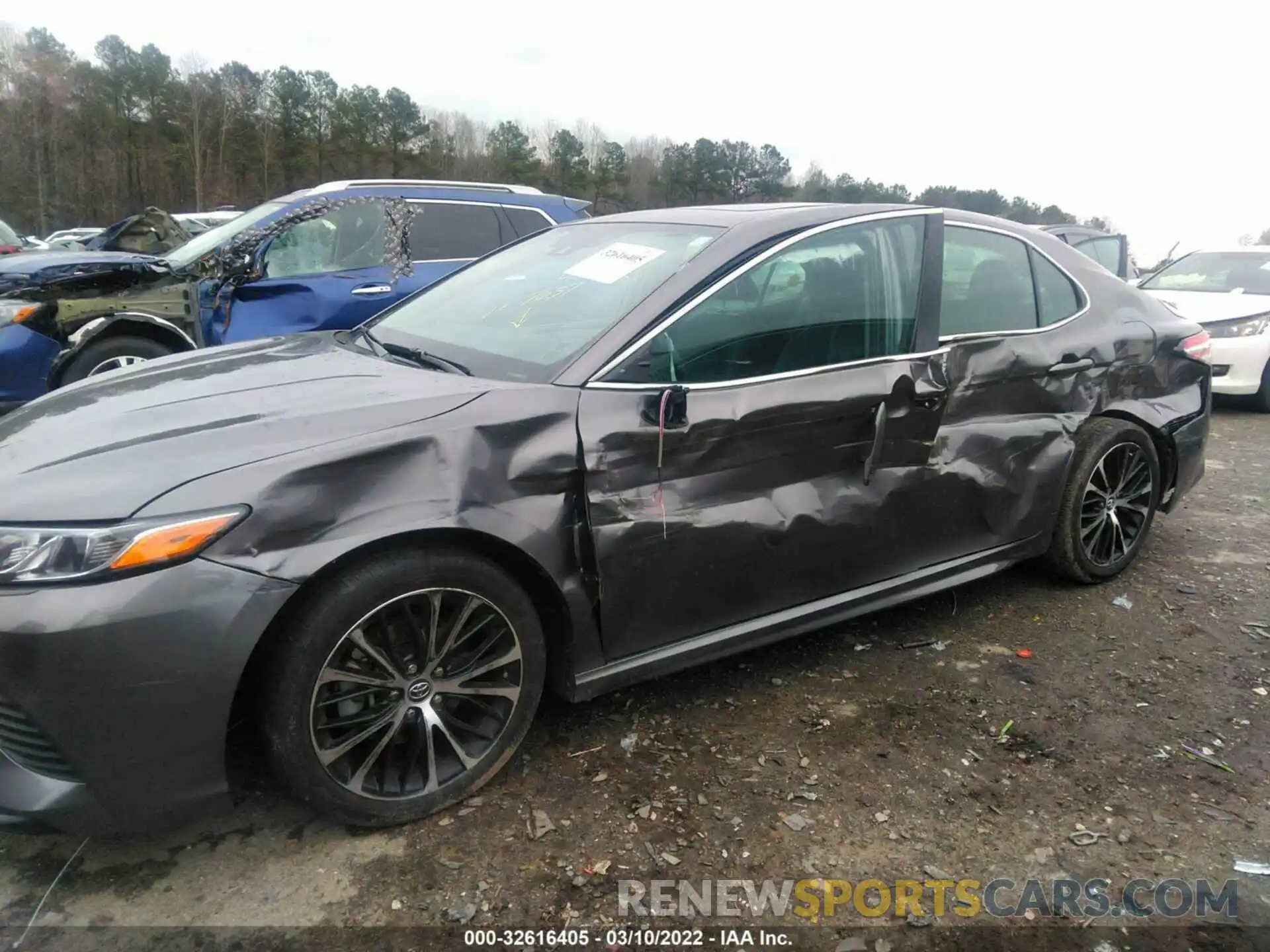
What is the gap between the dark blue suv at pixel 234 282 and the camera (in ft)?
18.9

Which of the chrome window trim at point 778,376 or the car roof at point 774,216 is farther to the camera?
the car roof at point 774,216

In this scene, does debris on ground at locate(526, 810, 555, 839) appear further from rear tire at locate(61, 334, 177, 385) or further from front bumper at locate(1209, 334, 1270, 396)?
front bumper at locate(1209, 334, 1270, 396)

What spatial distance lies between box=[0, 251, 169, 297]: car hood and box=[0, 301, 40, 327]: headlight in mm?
141

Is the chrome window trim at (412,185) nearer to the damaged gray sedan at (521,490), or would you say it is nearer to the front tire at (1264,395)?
the damaged gray sedan at (521,490)

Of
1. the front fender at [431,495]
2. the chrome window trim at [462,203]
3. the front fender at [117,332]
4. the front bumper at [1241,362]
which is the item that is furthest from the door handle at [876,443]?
the front bumper at [1241,362]

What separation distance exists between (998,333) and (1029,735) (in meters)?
1.50

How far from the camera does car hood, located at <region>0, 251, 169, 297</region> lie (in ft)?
19.1

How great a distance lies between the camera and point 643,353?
249 centimetres

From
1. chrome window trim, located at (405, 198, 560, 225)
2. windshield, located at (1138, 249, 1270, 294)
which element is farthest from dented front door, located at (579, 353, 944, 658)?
windshield, located at (1138, 249, 1270, 294)

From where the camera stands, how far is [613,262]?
2.95 meters

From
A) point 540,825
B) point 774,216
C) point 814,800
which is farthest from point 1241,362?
point 540,825

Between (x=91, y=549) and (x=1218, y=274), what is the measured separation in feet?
34.5

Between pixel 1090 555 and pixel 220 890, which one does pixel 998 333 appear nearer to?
pixel 1090 555

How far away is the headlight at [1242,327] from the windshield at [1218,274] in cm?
62
